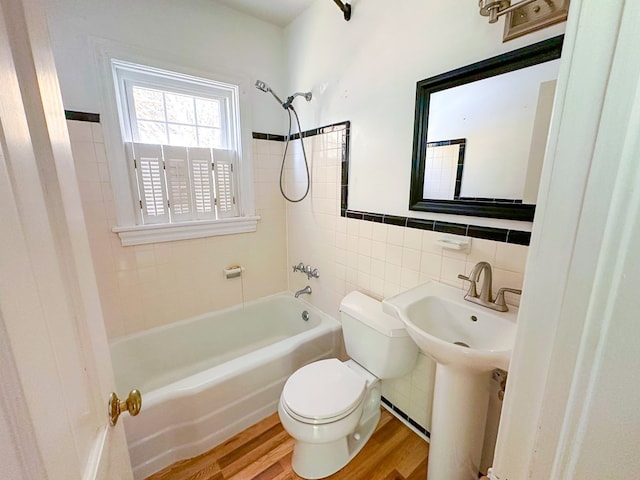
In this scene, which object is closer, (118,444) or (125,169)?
(118,444)

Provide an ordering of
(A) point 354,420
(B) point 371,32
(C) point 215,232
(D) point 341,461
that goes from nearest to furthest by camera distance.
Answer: (A) point 354,420 → (D) point 341,461 → (B) point 371,32 → (C) point 215,232

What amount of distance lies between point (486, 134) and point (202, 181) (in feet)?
5.68

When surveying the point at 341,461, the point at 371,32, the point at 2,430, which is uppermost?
the point at 371,32

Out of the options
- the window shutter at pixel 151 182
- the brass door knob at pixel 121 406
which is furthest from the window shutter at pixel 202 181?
the brass door knob at pixel 121 406

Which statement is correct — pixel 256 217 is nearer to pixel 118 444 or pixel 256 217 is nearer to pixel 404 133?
pixel 404 133

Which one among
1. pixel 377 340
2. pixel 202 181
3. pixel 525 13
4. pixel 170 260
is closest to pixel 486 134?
pixel 525 13

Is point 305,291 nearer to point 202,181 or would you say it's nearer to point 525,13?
point 202,181

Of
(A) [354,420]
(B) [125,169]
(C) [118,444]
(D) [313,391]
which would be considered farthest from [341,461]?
(B) [125,169]

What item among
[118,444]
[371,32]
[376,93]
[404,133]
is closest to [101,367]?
[118,444]

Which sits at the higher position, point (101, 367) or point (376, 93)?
point (376, 93)

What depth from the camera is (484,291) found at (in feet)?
3.62

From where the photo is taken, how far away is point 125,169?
1646 millimetres

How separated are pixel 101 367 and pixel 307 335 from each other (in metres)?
1.34

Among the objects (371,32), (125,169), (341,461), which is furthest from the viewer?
(125,169)
